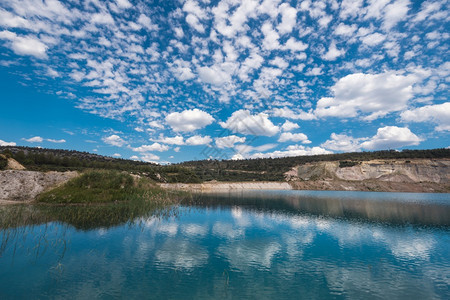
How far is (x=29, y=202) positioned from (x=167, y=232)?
2229 cm

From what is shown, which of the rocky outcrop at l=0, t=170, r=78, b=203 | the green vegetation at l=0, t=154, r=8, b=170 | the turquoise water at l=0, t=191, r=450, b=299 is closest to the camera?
the turquoise water at l=0, t=191, r=450, b=299

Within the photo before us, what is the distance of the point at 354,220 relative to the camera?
24031 millimetres

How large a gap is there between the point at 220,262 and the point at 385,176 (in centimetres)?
9932

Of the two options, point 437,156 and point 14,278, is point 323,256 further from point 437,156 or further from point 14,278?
point 437,156

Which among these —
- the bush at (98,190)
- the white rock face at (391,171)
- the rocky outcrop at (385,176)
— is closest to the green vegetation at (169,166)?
the white rock face at (391,171)

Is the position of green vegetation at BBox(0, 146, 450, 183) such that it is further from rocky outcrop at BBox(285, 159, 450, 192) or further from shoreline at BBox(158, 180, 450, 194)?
shoreline at BBox(158, 180, 450, 194)

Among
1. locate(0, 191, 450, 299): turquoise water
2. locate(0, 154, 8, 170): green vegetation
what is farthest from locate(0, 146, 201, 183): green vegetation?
locate(0, 191, 450, 299): turquoise water

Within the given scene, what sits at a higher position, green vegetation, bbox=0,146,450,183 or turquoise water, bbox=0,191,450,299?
green vegetation, bbox=0,146,450,183

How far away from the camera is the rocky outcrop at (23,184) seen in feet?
94.5

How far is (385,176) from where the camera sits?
289ft

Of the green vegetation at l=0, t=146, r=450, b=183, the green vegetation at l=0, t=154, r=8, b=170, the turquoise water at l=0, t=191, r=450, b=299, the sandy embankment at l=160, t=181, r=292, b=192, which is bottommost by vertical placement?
the turquoise water at l=0, t=191, r=450, b=299

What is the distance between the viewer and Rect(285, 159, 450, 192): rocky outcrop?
82.2 metres

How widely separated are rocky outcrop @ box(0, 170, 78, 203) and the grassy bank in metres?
2.32

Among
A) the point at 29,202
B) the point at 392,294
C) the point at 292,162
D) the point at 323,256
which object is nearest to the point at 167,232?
the point at 323,256
